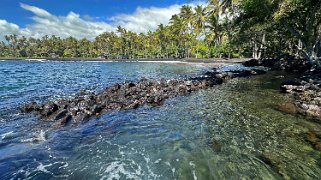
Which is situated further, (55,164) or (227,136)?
(227,136)

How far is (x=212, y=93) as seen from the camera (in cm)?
2048

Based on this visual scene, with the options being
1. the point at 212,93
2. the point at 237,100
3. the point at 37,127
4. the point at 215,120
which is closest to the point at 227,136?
the point at 215,120

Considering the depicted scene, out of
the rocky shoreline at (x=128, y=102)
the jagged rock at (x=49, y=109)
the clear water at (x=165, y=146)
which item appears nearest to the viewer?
the clear water at (x=165, y=146)

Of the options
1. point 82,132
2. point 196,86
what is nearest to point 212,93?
point 196,86

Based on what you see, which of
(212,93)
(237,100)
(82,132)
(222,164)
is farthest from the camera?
(212,93)

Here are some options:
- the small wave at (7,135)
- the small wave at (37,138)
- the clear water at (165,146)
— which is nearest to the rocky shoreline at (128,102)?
the clear water at (165,146)

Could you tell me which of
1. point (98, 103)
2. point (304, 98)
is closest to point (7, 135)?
point (98, 103)

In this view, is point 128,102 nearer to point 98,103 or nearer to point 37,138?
point 98,103

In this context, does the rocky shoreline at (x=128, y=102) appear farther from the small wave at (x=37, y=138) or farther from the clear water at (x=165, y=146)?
the small wave at (x=37, y=138)

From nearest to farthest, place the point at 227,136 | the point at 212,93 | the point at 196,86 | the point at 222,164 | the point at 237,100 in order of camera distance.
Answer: the point at 222,164 → the point at 227,136 → the point at 237,100 → the point at 212,93 → the point at 196,86

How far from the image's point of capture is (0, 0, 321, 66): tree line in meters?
23.2

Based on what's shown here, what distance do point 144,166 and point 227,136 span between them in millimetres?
3938

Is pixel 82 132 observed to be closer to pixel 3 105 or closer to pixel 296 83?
pixel 3 105

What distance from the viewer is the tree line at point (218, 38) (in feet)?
76.1
